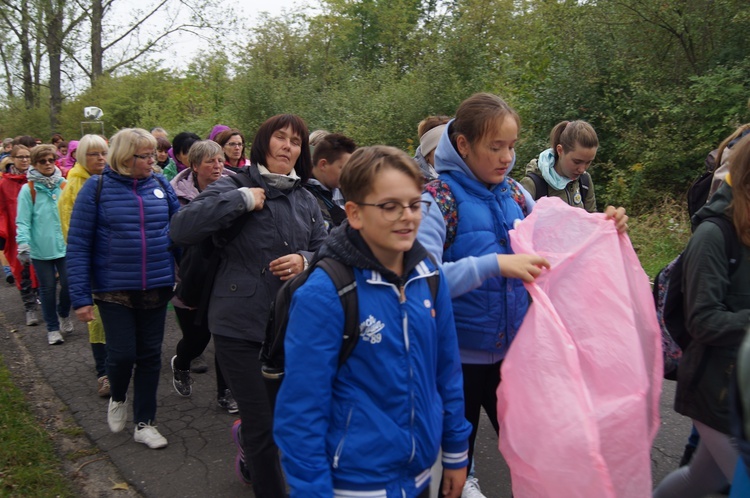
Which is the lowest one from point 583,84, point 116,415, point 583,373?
point 116,415

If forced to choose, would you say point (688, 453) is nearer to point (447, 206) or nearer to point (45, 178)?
point (447, 206)

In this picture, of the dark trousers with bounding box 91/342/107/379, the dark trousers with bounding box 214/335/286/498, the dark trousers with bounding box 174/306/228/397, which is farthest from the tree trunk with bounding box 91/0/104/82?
the dark trousers with bounding box 214/335/286/498

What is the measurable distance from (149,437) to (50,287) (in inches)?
136

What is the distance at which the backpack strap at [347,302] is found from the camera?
201cm

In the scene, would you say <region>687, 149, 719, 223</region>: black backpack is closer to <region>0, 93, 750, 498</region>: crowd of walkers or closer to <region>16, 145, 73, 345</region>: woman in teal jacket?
<region>0, 93, 750, 498</region>: crowd of walkers

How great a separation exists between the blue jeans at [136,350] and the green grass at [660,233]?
5854 mm

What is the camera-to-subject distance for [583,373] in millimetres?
2342

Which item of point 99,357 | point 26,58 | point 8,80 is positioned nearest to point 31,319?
point 99,357

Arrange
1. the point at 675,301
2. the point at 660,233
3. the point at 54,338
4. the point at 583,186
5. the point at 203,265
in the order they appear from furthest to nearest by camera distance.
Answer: the point at 660,233 < the point at 54,338 < the point at 583,186 < the point at 203,265 < the point at 675,301

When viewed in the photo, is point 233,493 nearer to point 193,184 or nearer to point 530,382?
point 530,382

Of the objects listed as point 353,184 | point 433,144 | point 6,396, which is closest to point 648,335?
point 353,184

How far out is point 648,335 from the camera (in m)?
2.54

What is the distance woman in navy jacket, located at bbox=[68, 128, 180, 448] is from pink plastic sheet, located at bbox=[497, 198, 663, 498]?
2645 mm

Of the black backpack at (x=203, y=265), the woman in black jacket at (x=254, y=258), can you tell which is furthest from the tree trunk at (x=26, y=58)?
the woman in black jacket at (x=254, y=258)
